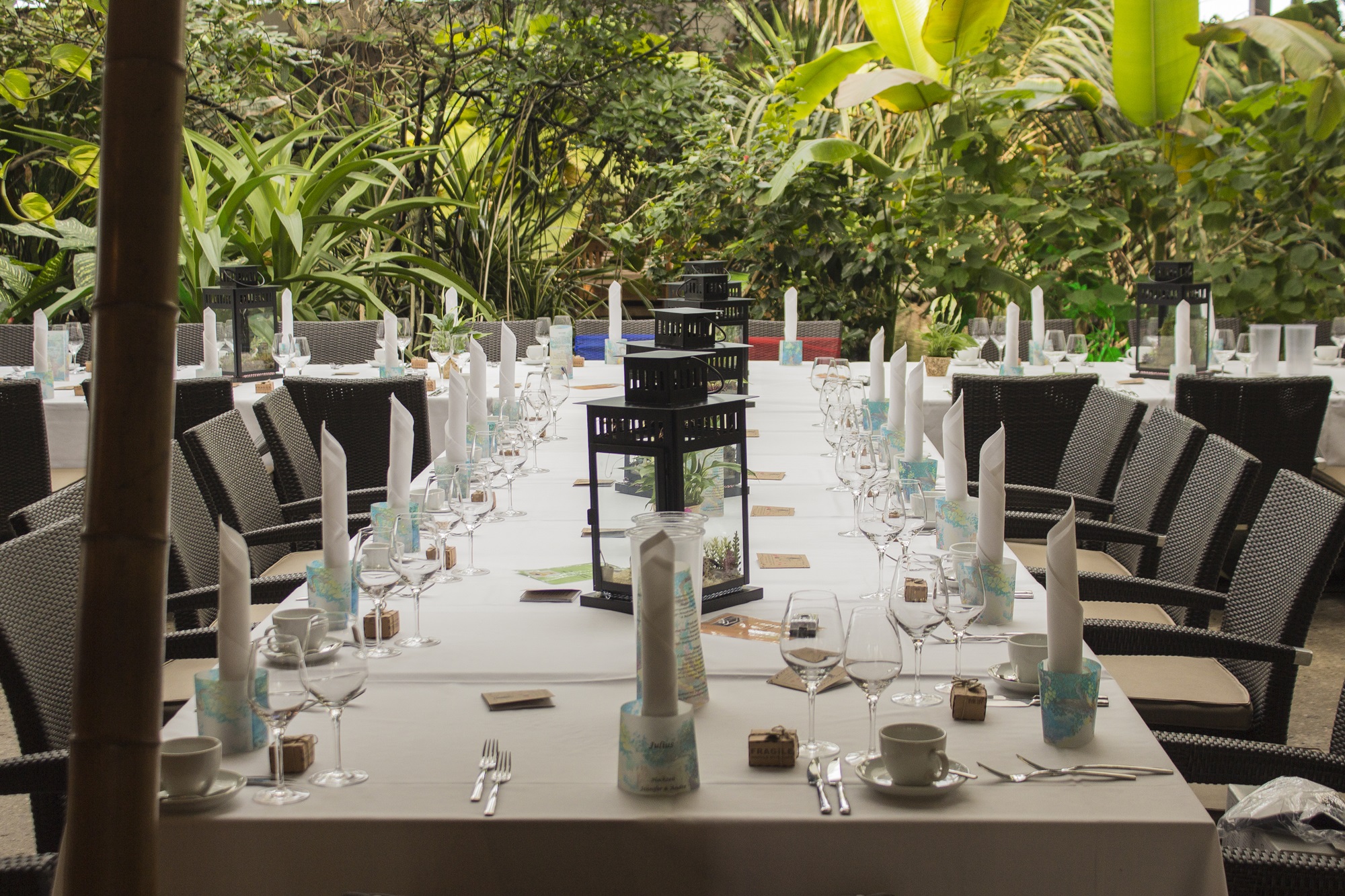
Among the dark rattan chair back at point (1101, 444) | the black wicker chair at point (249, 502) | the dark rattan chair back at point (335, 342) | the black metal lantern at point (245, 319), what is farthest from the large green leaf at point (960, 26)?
the black wicker chair at point (249, 502)

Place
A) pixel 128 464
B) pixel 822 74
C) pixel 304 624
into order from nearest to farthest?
pixel 128 464 → pixel 304 624 → pixel 822 74

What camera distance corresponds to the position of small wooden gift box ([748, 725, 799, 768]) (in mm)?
1378

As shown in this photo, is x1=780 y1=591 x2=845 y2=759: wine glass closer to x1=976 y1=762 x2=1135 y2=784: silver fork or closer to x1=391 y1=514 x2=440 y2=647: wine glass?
x1=976 y1=762 x2=1135 y2=784: silver fork

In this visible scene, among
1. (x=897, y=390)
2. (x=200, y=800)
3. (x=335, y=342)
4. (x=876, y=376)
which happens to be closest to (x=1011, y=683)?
(x=200, y=800)

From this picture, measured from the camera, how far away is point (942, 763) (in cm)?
131

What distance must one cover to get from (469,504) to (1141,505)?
5.70 feet

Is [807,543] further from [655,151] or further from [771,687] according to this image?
[655,151]

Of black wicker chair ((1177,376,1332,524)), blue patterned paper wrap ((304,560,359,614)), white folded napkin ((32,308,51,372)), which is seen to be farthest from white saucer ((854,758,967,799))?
white folded napkin ((32,308,51,372))

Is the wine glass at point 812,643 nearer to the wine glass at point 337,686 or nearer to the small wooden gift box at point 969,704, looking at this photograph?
the small wooden gift box at point 969,704

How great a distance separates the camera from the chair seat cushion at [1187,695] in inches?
83.7

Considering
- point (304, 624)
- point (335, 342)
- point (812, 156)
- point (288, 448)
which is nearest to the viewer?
point (304, 624)

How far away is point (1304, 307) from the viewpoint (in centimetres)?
713

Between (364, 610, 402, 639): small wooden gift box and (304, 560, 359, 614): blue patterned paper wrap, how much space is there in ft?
0.27

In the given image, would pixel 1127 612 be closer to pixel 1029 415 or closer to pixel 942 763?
pixel 1029 415
